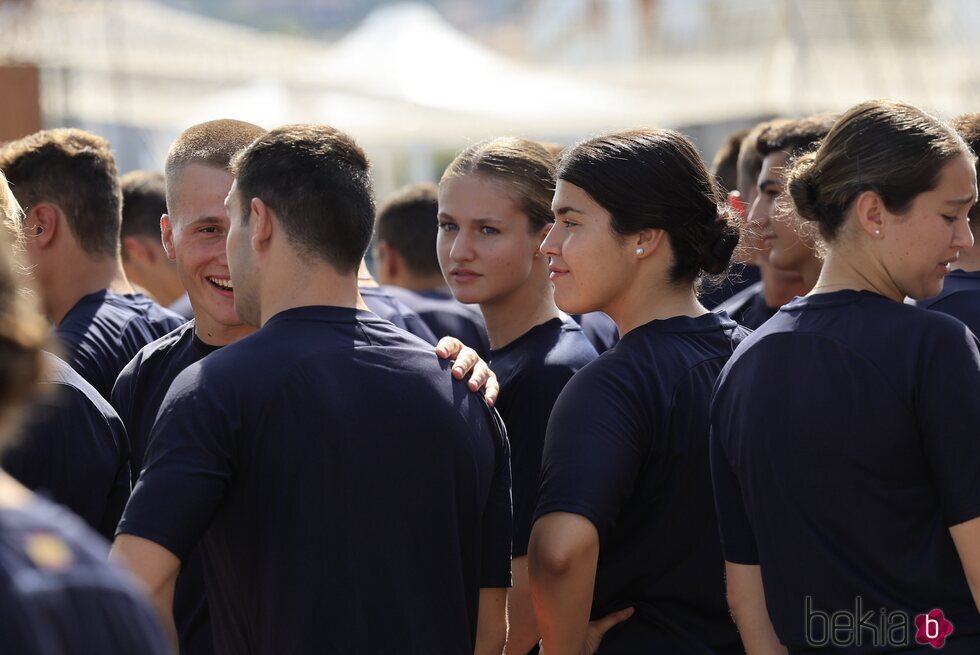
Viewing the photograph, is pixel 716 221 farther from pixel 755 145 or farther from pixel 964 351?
pixel 755 145

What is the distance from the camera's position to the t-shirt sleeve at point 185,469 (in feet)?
7.10

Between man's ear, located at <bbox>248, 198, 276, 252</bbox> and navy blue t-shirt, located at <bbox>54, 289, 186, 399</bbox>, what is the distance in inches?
51.4

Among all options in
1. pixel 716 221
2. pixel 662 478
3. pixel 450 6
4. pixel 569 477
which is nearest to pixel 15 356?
pixel 569 477

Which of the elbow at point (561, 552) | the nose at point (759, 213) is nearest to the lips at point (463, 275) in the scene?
the elbow at point (561, 552)

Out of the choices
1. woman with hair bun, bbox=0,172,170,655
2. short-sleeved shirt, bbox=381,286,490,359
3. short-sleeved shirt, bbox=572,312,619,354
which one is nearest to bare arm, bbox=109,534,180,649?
woman with hair bun, bbox=0,172,170,655

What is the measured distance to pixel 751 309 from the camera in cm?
498

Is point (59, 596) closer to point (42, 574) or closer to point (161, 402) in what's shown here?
point (42, 574)

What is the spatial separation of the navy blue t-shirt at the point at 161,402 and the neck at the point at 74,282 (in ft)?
2.56

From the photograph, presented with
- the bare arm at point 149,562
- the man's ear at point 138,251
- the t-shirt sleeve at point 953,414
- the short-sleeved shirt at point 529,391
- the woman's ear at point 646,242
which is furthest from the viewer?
the man's ear at point 138,251

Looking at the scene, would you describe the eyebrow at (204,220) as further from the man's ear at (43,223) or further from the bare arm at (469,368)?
the bare arm at (469,368)

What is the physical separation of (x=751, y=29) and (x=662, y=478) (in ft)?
52.8

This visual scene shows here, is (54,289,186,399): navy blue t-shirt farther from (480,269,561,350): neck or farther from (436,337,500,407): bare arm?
(436,337,500,407): bare arm

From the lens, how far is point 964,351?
2295 mm

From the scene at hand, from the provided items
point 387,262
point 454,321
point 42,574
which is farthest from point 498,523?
point 387,262
